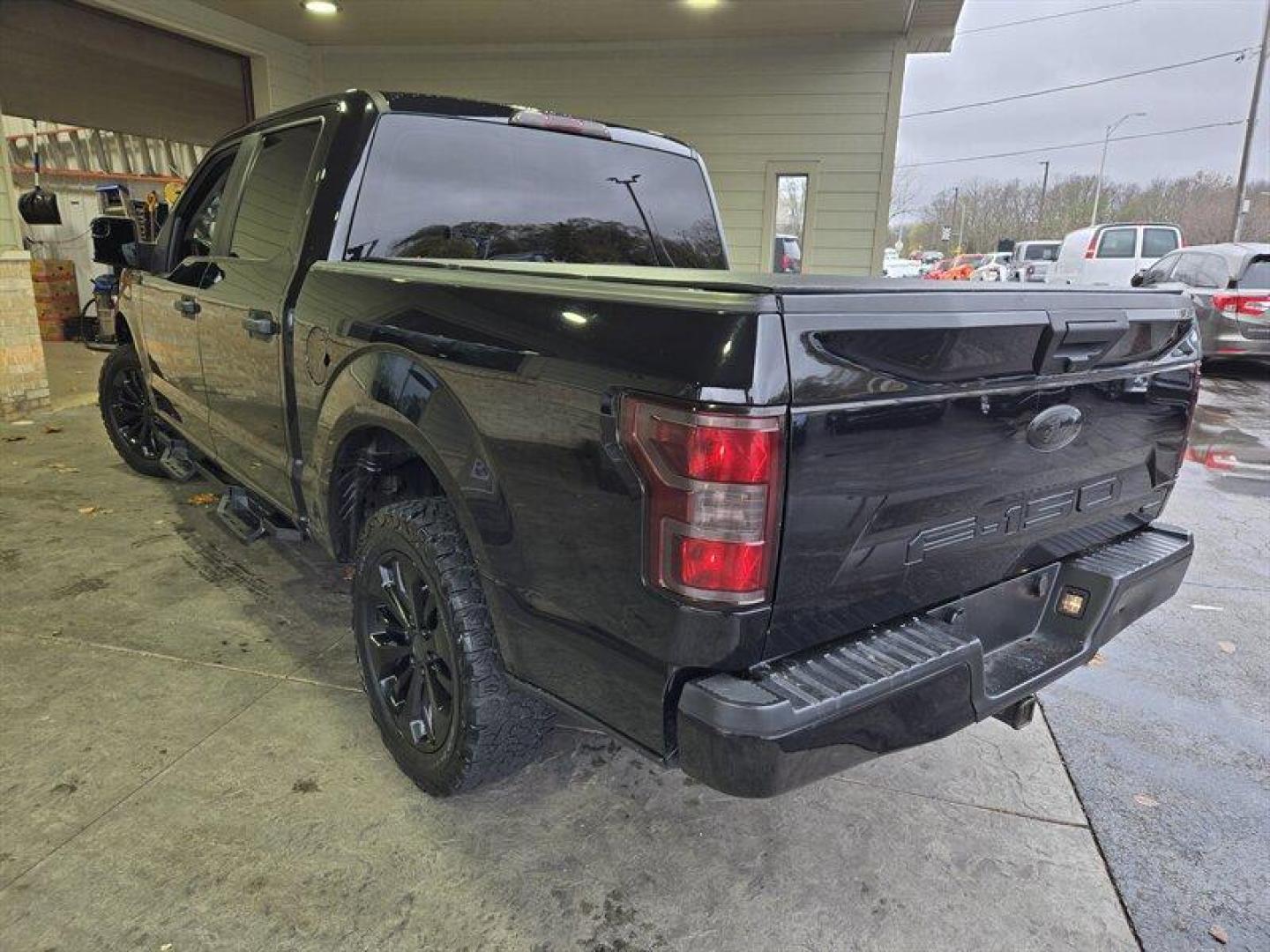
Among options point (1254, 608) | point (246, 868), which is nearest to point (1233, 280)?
point (1254, 608)

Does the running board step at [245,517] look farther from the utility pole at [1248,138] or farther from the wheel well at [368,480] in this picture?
the utility pole at [1248,138]

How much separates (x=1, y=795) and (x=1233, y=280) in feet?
43.9

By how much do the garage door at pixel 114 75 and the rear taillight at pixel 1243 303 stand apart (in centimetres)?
1249

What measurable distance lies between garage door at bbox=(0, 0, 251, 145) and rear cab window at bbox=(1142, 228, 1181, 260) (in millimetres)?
16934

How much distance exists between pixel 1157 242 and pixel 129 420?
19.0 meters

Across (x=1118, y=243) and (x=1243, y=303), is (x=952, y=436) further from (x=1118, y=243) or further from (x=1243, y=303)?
(x=1118, y=243)

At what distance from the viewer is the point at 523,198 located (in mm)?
3197

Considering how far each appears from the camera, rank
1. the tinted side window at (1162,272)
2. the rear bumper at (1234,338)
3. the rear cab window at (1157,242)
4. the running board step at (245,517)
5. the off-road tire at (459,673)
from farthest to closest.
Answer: the rear cab window at (1157,242), the tinted side window at (1162,272), the rear bumper at (1234,338), the running board step at (245,517), the off-road tire at (459,673)

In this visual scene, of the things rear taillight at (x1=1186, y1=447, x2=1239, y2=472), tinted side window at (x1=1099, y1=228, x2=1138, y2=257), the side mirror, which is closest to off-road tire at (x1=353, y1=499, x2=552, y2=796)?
the side mirror

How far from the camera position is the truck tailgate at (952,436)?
1.57m

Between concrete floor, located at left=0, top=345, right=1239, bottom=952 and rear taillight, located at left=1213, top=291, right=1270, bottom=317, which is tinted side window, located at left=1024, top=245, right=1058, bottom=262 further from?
concrete floor, located at left=0, top=345, right=1239, bottom=952

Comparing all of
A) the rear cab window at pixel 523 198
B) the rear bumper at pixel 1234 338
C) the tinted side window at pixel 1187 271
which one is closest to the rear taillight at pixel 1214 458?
the rear bumper at pixel 1234 338

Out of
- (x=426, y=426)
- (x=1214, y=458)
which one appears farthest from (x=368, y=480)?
(x=1214, y=458)

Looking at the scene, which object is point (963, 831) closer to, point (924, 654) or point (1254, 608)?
point (924, 654)
